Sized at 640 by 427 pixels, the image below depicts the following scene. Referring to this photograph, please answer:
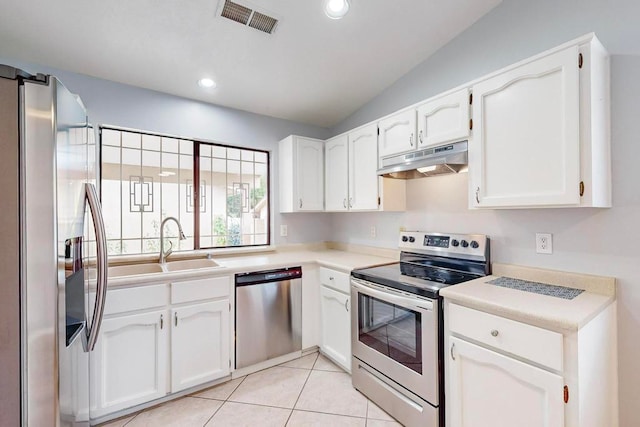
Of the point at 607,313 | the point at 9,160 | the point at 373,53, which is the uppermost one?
the point at 373,53

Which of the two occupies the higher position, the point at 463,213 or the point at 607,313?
the point at 463,213

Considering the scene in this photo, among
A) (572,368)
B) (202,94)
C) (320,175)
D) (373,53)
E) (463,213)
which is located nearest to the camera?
(572,368)

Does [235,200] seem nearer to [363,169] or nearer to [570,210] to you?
[363,169]

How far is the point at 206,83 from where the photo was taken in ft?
8.01

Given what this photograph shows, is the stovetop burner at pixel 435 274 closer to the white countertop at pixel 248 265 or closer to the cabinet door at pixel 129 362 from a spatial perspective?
the white countertop at pixel 248 265

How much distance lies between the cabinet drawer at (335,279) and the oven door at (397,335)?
4.4 inches

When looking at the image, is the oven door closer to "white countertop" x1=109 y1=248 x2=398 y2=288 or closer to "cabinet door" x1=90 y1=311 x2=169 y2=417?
"white countertop" x1=109 y1=248 x2=398 y2=288

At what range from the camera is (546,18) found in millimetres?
1691

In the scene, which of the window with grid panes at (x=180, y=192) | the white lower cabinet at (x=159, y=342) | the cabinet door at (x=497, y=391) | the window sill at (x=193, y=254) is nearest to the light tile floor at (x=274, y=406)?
the white lower cabinet at (x=159, y=342)

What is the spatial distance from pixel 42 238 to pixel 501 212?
229 centimetres

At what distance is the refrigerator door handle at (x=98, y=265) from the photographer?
1166 mm

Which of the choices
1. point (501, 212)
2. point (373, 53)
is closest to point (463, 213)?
point (501, 212)

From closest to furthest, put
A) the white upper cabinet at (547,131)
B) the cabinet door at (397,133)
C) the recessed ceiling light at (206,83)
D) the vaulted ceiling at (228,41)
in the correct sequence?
the white upper cabinet at (547,131), the vaulted ceiling at (228,41), the cabinet door at (397,133), the recessed ceiling light at (206,83)

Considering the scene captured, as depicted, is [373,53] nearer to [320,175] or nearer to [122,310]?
[320,175]
